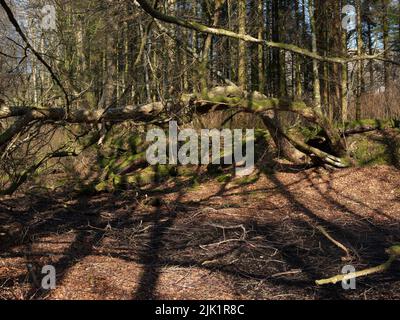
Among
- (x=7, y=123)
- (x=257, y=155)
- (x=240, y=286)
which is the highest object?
(x=7, y=123)

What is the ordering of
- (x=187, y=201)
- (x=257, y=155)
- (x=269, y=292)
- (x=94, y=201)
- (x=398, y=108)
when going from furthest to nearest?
(x=398, y=108)
(x=257, y=155)
(x=94, y=201)
(x=187, y=201)
(x=269, y=292)

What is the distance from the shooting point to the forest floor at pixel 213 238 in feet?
13.4

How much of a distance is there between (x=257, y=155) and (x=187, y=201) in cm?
262

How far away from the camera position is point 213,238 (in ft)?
18.8

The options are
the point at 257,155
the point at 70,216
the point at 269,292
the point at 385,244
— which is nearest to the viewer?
the point at 269,292

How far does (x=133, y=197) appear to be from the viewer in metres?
9.09

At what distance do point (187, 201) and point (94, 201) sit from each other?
1917 mm

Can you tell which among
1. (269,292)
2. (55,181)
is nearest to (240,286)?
(269,292)

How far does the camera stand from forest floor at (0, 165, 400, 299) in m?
4.08

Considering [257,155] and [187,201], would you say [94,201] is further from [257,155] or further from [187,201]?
[257,155]
